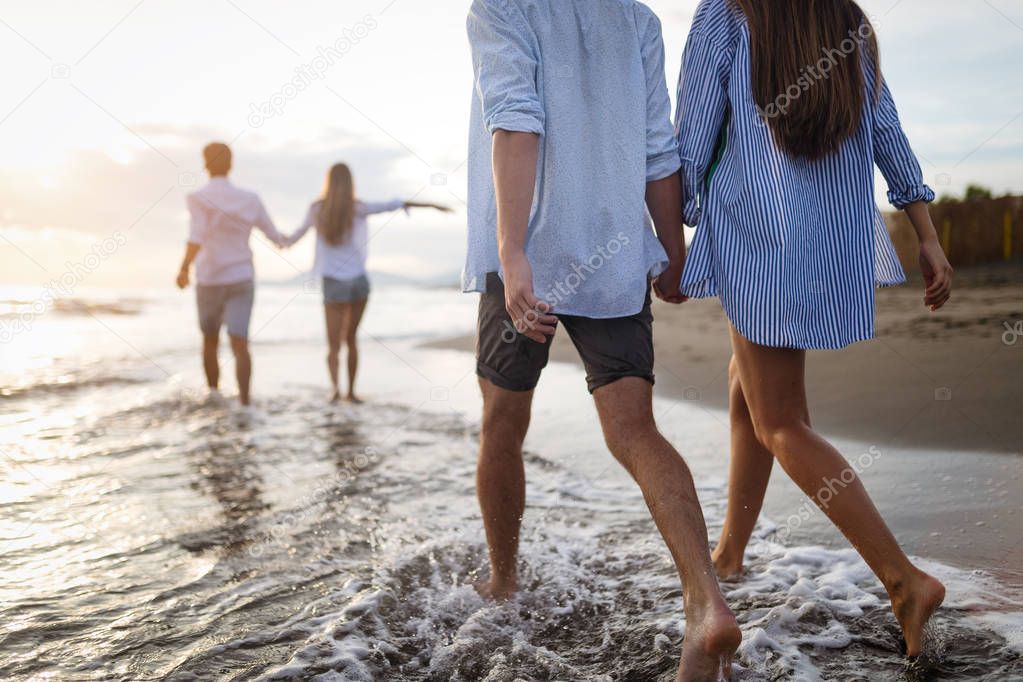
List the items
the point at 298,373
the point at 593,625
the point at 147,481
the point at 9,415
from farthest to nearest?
the point at 298,373, the point at 9,415, the point at 147,481, the point at 593,625

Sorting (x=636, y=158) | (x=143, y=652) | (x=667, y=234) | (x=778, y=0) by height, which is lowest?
(x=143, y=652)

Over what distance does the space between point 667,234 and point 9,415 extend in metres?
6.08

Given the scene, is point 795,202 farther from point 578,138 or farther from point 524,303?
point 524,303

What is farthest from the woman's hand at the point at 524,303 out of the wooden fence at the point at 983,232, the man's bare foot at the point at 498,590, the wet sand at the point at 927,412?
the wooden fence at the point at 983,232

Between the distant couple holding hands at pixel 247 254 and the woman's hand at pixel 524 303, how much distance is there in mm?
5056

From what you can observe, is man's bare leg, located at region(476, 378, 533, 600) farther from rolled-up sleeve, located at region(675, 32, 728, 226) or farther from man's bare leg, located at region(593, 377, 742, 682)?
rolled-up sleeve, located at region(675, 32, 728, 226)

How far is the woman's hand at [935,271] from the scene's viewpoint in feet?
6.92

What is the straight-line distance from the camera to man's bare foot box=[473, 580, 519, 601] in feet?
8.13

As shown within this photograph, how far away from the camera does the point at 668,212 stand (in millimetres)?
2113

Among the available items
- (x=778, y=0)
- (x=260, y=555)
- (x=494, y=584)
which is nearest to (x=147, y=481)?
(x=260, y=555)

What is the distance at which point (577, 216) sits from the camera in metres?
1.94

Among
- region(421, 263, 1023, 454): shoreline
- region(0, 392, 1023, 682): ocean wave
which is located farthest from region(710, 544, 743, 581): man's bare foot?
region(421, 263, 1023, 454): shoreline

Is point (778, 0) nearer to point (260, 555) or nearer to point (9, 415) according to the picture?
point (260, 555)

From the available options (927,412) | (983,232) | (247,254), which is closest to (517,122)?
(927,412)
